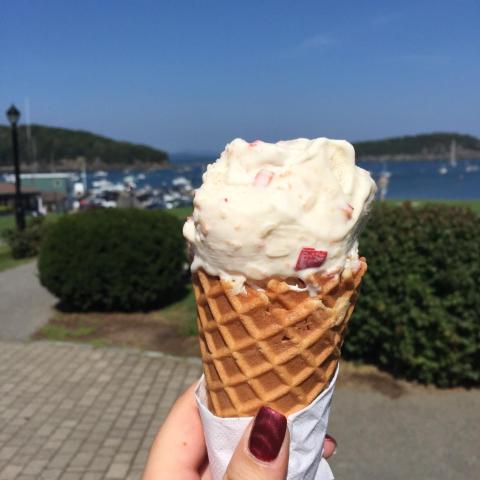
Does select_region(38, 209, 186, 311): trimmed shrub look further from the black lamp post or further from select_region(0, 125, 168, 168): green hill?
select_region(0, 125, 168, 168): green hill

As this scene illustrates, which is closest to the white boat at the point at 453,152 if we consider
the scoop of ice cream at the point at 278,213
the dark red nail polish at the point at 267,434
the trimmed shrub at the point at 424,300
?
the trimmed shrub at the point at 424,300

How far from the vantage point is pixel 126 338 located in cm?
833

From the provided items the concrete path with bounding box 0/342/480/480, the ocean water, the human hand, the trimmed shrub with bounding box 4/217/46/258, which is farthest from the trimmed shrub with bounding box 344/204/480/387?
the trimmed shrub with bounding box 4/217/46/258

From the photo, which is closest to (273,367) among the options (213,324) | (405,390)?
(213,324)

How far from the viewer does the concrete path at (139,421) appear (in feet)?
15.7

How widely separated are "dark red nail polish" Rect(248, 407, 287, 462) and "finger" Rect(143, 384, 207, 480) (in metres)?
0.68

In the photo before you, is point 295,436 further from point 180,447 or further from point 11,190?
point 11,190

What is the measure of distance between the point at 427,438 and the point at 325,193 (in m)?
4.24

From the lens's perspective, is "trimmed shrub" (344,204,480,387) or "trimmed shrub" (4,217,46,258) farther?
"trimmed shrub" (4,217,46,258)

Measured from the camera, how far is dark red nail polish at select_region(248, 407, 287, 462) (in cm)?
203

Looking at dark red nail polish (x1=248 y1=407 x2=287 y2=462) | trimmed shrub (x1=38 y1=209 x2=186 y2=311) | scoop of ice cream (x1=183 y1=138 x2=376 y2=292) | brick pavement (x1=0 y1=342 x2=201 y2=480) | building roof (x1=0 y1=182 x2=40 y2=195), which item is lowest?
building roof (x1=0 y1=182 x2=40 y2=195)

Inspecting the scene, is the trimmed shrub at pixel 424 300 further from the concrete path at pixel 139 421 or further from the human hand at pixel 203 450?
the human hand at pixel 203 450

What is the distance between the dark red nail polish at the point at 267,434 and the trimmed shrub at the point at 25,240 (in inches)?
621

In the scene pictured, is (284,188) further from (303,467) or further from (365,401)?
(365,401)
